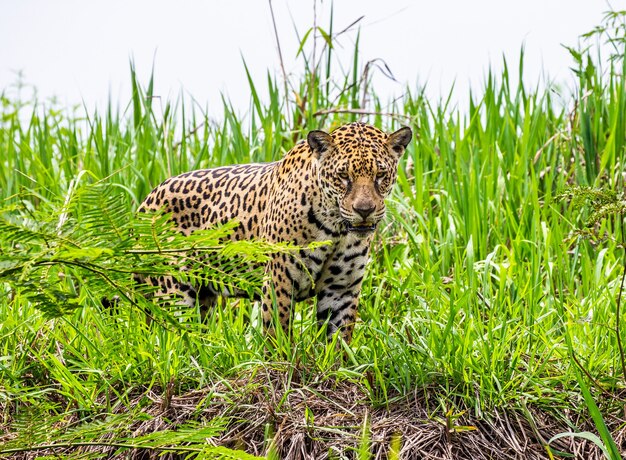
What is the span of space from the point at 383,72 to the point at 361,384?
3589 mm

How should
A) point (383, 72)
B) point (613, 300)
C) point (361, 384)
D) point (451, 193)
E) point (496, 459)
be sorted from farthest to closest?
point (383, 72), point (451, 193), point (613, 300), point (361, 384), point (496, 459)

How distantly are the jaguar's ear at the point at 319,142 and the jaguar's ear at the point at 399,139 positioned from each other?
349 millimetres

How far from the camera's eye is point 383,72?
7.19m

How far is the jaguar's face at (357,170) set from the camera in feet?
15.0

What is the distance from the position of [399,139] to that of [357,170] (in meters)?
0.41

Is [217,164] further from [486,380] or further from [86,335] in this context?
[486,380]

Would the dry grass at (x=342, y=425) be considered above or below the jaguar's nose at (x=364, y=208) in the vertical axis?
below

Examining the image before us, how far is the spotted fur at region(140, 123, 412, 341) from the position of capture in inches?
181

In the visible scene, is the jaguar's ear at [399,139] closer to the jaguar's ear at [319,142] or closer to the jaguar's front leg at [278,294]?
the jaguar's ear at [319,142]

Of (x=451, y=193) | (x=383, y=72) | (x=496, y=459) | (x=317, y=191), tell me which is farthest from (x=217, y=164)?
(x=496, y=459)

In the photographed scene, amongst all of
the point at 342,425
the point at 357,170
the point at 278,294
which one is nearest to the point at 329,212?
the point at 357,170

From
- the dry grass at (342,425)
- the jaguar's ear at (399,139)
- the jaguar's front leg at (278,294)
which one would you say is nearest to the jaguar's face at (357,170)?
the jaguar's ear at (399,139)

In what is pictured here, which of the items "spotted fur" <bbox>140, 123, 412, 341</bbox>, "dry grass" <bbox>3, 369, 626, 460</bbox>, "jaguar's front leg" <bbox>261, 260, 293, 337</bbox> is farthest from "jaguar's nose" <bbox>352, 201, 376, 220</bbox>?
"dry grass" <bbox>3, 369, 626, 460</bbox>

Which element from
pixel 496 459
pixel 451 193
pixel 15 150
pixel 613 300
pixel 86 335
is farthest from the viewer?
pixel 15 150
